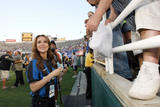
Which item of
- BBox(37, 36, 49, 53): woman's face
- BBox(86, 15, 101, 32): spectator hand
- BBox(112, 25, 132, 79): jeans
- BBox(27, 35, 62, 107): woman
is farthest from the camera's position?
BBox(37, 36, 49, 53): woman's face

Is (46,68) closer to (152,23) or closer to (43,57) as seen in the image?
(43,57)

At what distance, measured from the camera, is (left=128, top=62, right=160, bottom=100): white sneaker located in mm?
693

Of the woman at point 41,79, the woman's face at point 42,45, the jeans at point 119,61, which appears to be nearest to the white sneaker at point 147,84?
the jeans at point 119,61

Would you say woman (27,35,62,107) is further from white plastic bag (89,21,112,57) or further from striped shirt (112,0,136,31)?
striped shirt (112,0,136,31)

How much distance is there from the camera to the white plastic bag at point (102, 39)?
1.16 metres

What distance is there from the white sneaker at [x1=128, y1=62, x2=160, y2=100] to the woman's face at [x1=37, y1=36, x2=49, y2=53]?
6.01ft

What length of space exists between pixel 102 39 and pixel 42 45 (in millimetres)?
1503

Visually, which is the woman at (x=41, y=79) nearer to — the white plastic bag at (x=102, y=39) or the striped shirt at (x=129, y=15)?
the white plastic bag at (x=102, y=39)

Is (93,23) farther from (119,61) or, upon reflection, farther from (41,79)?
(41,79)

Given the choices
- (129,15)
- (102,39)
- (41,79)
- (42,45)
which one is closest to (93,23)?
(102,39)

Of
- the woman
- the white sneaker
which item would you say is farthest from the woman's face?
the white sneaker

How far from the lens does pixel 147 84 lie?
0.73 metres

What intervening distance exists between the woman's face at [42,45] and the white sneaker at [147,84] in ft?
6.01

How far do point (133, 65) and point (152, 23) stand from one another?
1585 mm
